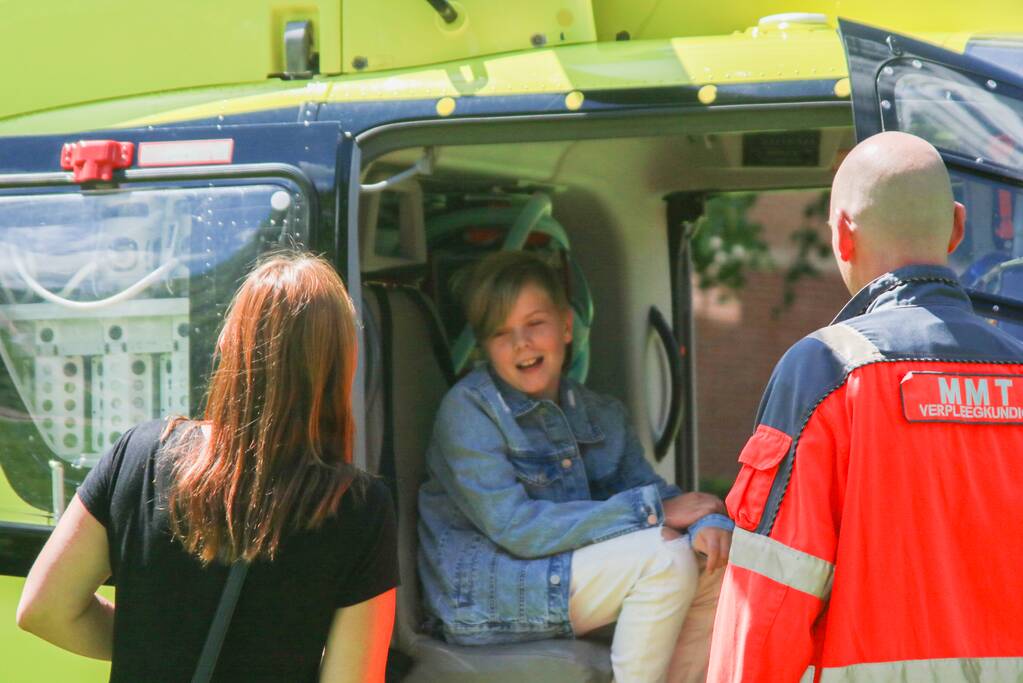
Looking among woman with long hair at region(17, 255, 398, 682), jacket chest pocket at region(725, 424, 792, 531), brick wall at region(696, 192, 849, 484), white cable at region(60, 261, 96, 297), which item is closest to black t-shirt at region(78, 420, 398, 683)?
woman with long hair at region(17, 255, 398, 682)

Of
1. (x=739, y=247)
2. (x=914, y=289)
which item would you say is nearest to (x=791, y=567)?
(x=914, y=289)

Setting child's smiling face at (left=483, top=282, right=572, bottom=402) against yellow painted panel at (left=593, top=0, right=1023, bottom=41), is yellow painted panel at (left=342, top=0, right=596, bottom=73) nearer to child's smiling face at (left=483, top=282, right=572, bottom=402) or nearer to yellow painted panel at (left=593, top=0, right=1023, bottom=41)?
yellow painted panel at (left=593, top=0, right=1023, bottom=41)

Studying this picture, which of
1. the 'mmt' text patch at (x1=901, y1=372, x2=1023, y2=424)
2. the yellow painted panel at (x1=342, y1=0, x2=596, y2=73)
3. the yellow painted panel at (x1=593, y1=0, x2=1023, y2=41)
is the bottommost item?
the 'mmt' text patch at (x1=901, y1=372, x2=1023, y2=424)

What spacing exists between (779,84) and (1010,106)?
451 mm

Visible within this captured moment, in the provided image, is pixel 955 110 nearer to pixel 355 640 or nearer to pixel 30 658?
pixel 355 640

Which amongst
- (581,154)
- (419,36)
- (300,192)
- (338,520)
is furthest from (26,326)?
(581,154)

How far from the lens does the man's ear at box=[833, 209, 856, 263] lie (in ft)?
6.51

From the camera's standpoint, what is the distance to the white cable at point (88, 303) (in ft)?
8.93

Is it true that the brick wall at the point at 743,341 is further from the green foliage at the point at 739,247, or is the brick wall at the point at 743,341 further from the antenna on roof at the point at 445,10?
the antenna on roof at the point at 445,10

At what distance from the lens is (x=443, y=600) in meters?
2.98

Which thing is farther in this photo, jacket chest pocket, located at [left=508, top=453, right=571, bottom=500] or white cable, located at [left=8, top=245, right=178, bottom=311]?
jacket chest pocket, located at [left=508, top=453, right=571, bottom=500]

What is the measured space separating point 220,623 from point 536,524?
3.91ft

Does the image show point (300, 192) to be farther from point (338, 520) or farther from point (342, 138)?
point (338, 520)

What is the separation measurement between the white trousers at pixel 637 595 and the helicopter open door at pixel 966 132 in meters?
0.94
